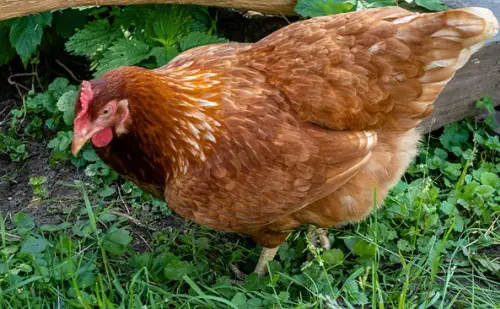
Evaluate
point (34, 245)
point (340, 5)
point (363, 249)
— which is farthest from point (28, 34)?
point (363, 249)

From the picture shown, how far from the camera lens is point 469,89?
3.55 metres

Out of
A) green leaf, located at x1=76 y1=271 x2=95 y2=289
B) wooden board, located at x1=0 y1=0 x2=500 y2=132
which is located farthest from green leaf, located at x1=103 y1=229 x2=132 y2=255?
wooden board, located at x1=0 y1=0 x2=500 y2=132

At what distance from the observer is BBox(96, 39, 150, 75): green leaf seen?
3.32 meters

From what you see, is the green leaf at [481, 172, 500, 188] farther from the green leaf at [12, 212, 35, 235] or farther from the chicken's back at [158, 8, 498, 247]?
the green leaf at [12, 212, 35, 235]

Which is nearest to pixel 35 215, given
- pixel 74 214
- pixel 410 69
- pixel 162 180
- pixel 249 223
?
pixel 74 214

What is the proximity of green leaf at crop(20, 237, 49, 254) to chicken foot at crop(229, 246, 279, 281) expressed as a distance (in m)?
0.85

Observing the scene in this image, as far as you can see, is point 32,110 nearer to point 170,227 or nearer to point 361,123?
point 170,227

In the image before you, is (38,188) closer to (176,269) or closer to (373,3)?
(176,269)

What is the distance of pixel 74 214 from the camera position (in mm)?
3279

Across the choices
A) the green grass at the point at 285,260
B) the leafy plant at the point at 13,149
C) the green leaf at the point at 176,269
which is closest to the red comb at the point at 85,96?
the green grass at the point at 285,260

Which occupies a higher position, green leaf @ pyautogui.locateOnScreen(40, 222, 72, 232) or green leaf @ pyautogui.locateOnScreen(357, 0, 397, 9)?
green leaf @ pyautogui.locateOnScreen(357, 0, 397, 9)

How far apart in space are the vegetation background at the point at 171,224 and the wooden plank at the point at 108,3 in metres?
0.17

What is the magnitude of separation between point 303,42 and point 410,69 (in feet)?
1.42

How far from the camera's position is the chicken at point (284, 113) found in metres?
2.50
